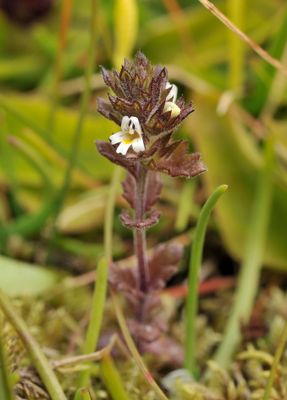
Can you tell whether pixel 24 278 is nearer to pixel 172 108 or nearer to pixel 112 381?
pixel 112 381

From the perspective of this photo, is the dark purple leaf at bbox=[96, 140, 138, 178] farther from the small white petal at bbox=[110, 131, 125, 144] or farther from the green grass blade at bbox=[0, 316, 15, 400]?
the green grass blade at bbox=[0, 316, 15, 400]

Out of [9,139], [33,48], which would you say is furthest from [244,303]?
[33,48]

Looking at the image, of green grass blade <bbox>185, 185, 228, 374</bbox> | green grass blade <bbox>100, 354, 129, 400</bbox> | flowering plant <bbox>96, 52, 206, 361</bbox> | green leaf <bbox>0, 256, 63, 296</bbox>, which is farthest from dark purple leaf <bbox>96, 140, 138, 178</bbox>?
green leaf <bbox>0, 256, 63, 296</bbox>

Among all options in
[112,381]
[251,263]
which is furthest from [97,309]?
[251,263]

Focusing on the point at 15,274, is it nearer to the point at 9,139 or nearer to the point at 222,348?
the point at 9,139

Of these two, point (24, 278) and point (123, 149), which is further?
point (24, 278)

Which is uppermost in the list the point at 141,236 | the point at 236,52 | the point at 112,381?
the point at 236,52

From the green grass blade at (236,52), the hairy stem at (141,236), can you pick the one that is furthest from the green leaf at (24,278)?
the green grass blade at (236,52)
